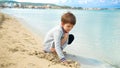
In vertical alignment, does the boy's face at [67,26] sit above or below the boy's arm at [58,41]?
above

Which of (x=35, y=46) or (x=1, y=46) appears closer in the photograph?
(x=1, y=46)

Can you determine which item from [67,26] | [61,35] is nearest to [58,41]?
[61,35]

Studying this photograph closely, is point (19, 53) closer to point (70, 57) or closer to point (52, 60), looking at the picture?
point (52, 60)

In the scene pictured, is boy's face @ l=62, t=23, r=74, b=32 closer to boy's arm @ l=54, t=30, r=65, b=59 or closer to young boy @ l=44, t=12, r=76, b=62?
young boy @ l=44, t=12, r=76, b=62

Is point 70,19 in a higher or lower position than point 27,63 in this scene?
higher

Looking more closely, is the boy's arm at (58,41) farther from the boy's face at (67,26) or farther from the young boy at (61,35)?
the boy's face at (67,26)

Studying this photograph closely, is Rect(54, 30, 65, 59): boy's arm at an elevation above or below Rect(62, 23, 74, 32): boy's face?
below

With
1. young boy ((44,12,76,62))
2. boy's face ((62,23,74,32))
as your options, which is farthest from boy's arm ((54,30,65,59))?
boy's face ((62,23,74,32))

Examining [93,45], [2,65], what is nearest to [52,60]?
[2,65]

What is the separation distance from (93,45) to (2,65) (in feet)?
10.1

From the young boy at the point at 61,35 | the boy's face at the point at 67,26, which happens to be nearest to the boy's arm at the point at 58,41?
the young boy at the point at 61,35

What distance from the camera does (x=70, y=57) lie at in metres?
5.02

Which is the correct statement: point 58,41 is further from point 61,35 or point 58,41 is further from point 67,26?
point 67,26

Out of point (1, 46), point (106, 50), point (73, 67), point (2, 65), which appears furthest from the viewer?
point (106, 50)
